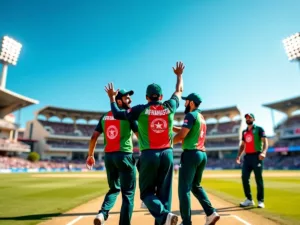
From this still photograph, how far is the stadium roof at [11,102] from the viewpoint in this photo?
51.7m

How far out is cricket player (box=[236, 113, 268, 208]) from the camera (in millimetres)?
6918

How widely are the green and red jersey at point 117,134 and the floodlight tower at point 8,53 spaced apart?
184 ft

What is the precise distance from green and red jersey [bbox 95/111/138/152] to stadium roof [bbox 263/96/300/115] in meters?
A: 67.2

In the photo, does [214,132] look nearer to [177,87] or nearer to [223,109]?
[223,109]

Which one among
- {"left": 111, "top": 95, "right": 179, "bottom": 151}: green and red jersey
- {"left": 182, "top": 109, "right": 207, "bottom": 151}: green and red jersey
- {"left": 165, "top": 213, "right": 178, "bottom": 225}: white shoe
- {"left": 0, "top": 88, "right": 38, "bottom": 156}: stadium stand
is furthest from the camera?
{"left": 0, "top": 88, "right": 38, "bottom": 156}: stadium stand

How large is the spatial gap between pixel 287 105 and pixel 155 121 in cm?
7254

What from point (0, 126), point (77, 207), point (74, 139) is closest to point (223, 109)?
point (74, 139)

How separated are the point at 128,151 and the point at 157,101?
3.86 ft

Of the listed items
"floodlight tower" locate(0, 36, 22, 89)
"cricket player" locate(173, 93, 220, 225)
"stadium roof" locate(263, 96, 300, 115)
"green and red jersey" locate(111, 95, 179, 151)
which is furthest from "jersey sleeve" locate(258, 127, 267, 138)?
"stadium roof" locate(263, 96, 300, 115)

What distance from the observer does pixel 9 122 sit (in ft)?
183

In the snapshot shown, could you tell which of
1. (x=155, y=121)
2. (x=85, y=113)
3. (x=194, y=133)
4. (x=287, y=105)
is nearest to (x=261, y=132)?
(x=194, y=133)

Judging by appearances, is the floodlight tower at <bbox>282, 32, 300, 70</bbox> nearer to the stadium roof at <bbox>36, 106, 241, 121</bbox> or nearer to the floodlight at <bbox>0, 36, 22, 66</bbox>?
the stadium roof at <bbox>36, 106, 241, 121</bbox>

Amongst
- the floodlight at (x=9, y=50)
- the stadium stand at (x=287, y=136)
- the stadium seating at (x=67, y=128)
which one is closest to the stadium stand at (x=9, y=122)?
the floodlight at (x=9, y=50)

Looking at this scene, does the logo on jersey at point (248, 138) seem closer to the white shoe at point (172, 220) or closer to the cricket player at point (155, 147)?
the cricket player at point (155, 147)
